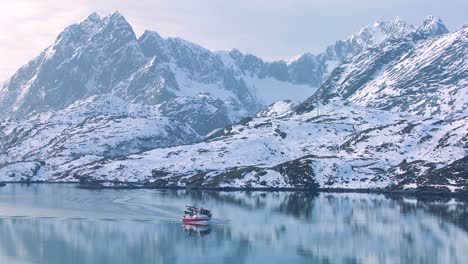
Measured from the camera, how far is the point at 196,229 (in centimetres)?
17325

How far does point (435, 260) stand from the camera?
127250 mm

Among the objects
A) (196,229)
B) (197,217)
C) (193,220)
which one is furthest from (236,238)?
(197,217)

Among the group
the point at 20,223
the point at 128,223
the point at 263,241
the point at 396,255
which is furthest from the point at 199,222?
the point at 396,255

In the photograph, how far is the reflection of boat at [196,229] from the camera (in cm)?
16676

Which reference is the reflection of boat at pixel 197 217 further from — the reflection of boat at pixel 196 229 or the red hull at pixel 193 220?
the reflection of boat at pixel 196 229

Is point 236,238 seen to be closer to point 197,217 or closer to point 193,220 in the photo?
point 193,220

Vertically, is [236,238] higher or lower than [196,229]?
lower

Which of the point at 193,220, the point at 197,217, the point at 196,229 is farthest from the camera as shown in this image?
the point at 197,217

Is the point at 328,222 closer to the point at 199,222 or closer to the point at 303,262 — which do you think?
the point at 199,222

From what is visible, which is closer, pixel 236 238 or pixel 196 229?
pixel 236 238

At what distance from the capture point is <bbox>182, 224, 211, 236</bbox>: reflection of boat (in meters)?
167

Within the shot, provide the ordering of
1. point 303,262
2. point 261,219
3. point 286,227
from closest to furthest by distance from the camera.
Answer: point 303,262
point 286,227
point 261,219

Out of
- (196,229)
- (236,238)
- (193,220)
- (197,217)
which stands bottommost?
(236,238)

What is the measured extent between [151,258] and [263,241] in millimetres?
29955
